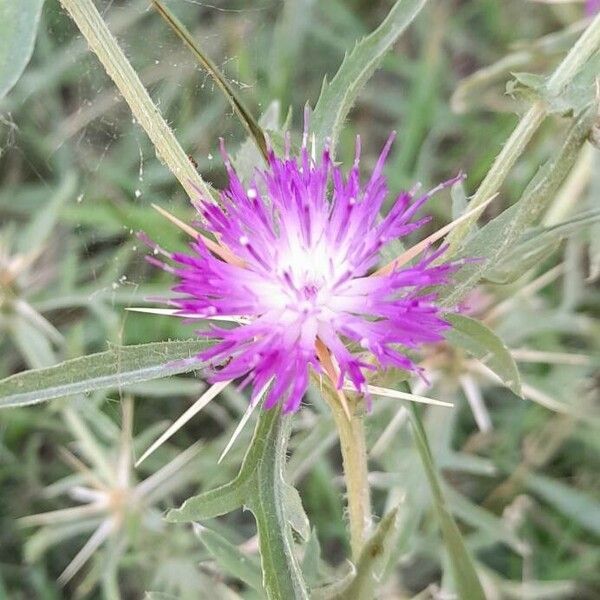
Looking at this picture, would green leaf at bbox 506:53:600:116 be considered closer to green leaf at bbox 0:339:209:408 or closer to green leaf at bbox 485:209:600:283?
green leaf at bbox 485:209:600:283

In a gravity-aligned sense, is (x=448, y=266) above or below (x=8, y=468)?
below

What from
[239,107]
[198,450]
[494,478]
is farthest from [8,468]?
[239,107]

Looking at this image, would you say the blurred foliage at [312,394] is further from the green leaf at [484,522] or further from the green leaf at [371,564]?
the green leaf at [371,564]

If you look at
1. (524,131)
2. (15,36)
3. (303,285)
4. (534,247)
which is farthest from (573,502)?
(15,36)

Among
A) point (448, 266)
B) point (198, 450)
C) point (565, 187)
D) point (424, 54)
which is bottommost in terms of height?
point (448, 266)

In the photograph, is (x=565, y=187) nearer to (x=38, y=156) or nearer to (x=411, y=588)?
(x=411, y=588)

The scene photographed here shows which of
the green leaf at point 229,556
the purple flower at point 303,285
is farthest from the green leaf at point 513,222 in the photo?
the green leaf at point 229,556

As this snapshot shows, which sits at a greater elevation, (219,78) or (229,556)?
(219,78)

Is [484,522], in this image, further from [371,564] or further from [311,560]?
[371,564]
